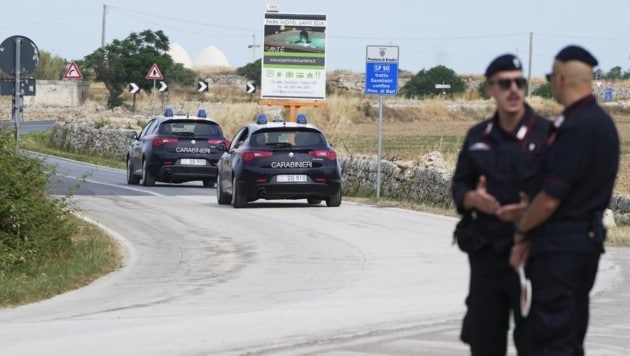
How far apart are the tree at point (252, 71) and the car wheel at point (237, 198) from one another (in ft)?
304

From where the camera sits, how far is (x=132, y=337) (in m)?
11.7

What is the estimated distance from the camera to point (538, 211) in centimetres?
715

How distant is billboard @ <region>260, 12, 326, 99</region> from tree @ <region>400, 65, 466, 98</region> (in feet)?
223

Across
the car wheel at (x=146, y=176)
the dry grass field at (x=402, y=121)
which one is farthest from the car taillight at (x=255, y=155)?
the car wheel at (x=146, y=176)

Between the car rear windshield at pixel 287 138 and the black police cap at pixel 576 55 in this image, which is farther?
the car rear windshield at pixel 287 138

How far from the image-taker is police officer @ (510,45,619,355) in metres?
7.16

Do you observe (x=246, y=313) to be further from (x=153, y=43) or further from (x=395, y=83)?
(x=153, y=43)

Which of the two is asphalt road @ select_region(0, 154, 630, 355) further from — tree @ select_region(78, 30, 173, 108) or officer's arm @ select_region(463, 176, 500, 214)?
tree @ select_region(78, 30, 173, 108)

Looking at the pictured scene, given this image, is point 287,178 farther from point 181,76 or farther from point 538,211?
point 181,76

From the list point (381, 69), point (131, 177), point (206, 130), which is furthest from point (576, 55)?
point (131, 177)

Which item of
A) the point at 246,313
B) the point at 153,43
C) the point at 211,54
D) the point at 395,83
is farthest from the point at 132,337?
the point at 211,54

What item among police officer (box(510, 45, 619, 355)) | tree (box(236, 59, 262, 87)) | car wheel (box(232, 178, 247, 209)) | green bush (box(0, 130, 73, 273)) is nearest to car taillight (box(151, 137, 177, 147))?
car wheel (box(232, 178, 247, 209))

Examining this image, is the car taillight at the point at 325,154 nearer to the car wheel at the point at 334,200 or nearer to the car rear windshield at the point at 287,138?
the car rear windshield at the point at 287,138

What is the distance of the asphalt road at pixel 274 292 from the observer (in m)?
11.5
